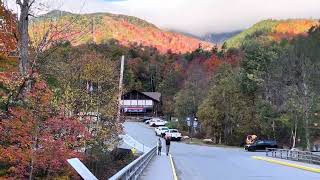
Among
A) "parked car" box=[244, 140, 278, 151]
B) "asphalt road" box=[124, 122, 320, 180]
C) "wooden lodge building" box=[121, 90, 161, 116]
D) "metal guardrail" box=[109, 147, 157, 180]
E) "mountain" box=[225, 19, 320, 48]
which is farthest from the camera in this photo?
"wooden lodge building" box=[121, 90, 161, 116]

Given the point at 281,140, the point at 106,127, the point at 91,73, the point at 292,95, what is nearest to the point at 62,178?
the point at 106,127

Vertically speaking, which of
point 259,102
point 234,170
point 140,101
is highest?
point 259,102

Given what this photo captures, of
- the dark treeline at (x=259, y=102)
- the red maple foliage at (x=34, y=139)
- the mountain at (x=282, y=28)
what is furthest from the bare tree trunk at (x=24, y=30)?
the mountain at (x=282, y=28)

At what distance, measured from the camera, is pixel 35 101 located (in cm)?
1953

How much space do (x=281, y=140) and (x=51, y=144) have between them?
60.5 metres

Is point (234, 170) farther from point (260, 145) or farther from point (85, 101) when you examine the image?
point (260, 145)

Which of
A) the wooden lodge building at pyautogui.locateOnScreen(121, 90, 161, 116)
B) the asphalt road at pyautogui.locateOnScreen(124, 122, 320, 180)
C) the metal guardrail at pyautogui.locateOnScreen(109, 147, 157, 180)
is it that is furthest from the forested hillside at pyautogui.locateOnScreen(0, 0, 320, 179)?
the wooden lodge building at pyautogui.locateOnScreen(121, 90, 161, 116)

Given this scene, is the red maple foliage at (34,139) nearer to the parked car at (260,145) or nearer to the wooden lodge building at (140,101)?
the parked car at (260,145)

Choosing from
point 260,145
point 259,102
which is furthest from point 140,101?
point 260,145

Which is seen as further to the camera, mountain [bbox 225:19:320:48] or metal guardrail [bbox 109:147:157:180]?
mountain [bbox 225:19:320:48]

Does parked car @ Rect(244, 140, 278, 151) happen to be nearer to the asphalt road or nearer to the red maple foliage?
the asphalt road

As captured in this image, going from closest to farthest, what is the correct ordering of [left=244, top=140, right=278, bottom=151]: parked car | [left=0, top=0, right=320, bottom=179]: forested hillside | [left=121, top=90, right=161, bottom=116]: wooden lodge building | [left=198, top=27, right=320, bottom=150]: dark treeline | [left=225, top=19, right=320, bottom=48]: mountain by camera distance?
1. [left=0, top=0, right=320, bottom=179]: forested hillside
2. [left=244, top=140, right=278, bottom=151]: parked car
3. [left=198, top=27, right=320, bottom=150]: dark treeline
4. [left=225, top=19, right=320, bottom=48]: mountain
5. [left=121, top=90, right=161, bottom=116]: wooden lodge building

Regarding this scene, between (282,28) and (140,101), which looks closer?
(140,101)

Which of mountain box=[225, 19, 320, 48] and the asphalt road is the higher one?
mountain box=[225, 19, 320, 48]
